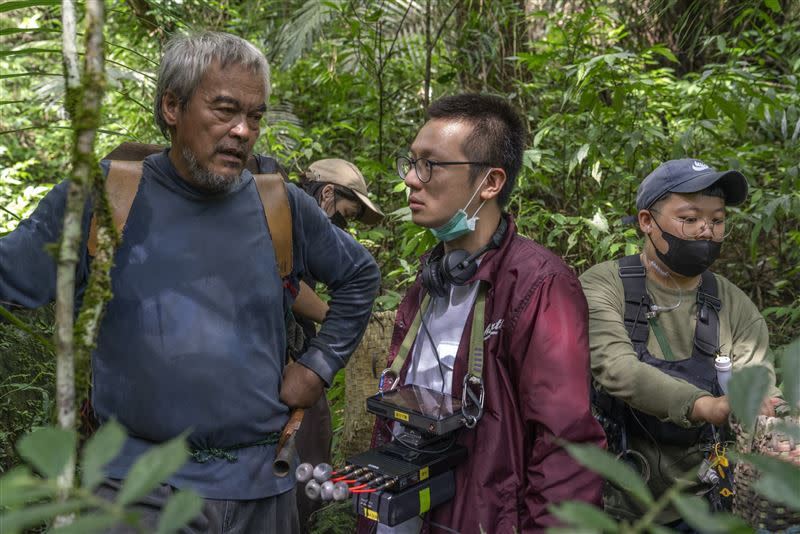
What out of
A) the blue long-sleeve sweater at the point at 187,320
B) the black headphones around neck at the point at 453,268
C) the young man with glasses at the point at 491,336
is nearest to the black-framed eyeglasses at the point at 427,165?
the young man with glasses at the point at 491,336

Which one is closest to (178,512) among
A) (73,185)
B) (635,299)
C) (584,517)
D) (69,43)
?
(584,517)

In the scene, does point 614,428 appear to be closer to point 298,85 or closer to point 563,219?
point 563,219

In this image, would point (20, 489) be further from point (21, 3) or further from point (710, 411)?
point (710, 411)

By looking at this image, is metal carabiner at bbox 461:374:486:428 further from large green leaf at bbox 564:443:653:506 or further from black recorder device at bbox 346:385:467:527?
large green leaf at bbox 564:443:653:506

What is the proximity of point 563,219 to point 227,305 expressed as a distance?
296cm

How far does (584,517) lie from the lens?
0.55 metres

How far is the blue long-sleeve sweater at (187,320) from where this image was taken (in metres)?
2.19

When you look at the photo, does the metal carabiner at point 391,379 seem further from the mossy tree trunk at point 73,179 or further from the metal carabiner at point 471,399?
the mossy tree trunk at point 73,179

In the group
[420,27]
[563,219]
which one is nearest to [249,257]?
[563,219]

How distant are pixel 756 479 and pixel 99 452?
72.4 inches

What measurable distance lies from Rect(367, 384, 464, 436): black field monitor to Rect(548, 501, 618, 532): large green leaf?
5.23 feet

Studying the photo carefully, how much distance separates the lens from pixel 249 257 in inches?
93.4

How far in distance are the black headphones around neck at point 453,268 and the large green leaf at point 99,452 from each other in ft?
6.13

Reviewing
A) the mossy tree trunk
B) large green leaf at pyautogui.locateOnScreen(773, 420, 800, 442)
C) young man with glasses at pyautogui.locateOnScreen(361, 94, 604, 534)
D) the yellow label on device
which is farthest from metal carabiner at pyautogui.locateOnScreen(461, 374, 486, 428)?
large green leaf at pyautogui.locateOnScreen(773, 420, 800, 442)
